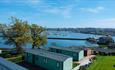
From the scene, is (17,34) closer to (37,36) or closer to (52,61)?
(37,36)

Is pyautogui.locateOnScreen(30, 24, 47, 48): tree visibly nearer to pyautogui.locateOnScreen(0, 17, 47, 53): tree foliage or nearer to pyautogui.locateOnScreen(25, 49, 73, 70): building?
pyautogui.locateOnScreen(0, 17, 47, 53): tree foliage

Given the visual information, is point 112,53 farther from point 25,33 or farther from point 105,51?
point 25,33

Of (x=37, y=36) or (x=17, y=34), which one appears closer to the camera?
(x=17, y=34)

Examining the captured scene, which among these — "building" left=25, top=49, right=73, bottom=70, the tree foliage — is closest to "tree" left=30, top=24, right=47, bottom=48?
the tree foliage

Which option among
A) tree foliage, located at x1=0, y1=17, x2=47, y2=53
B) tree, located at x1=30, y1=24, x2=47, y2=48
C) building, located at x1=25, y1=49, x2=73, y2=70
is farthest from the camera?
tree, located at x1=30, y1=24, x2=47, y2=48

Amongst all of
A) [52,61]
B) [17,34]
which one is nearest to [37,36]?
[17,34]

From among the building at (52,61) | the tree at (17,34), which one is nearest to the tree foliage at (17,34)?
the tree at (17,34)

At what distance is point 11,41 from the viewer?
156 ft

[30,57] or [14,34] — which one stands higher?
[14,34]

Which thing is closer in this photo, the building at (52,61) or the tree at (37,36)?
the building at (52,61)

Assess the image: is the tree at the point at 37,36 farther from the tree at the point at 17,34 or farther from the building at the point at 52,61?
the building at the point at 52,61

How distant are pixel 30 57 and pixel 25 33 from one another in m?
11.2

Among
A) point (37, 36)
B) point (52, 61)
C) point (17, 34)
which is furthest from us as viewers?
point (37, 36)

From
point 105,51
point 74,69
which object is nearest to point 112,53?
point 105,51
